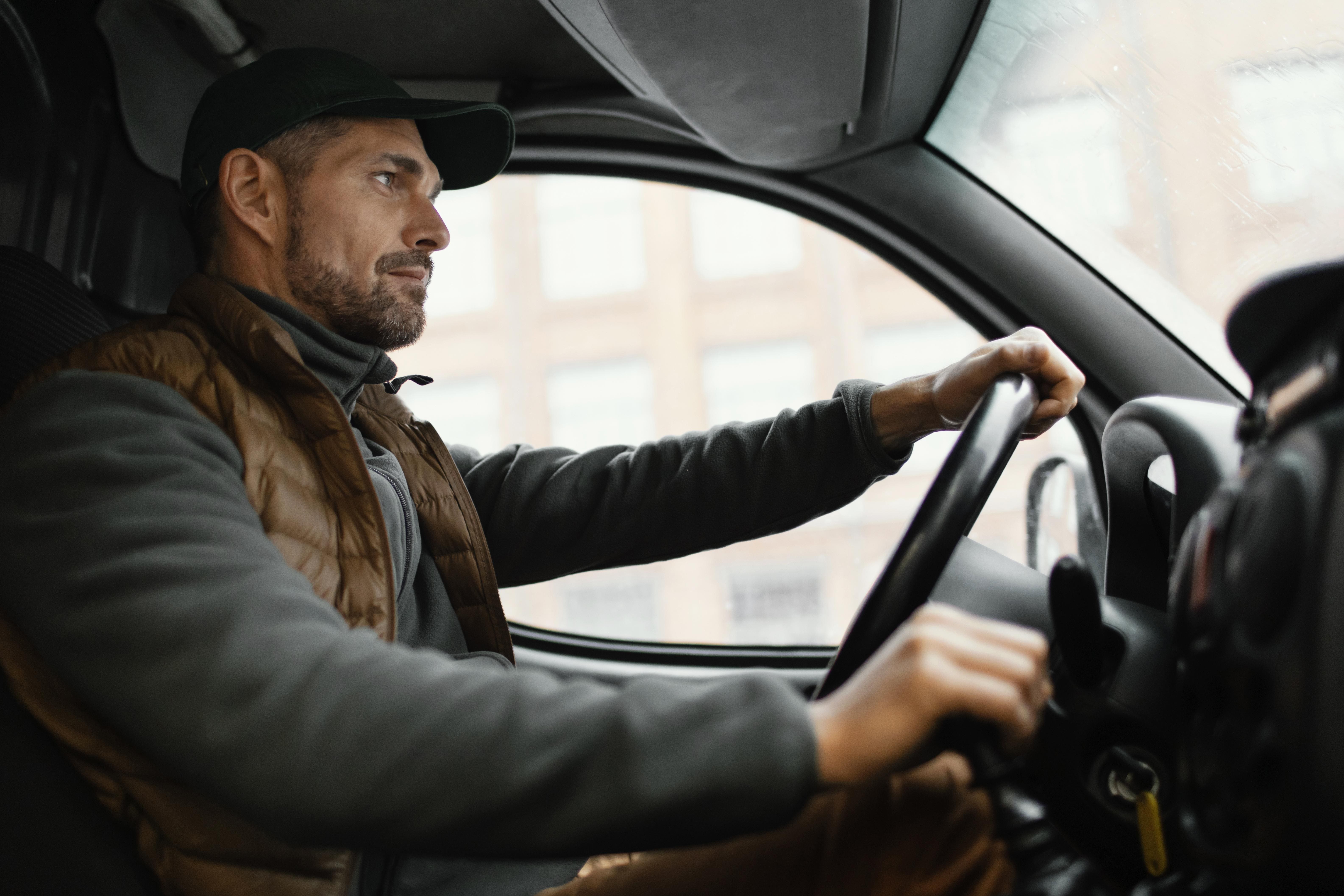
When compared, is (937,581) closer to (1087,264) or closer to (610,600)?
(1087,264)

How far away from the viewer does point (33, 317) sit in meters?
1.06

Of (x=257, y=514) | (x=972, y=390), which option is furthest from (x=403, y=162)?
(x=972, y=390)

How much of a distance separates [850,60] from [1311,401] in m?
0.98

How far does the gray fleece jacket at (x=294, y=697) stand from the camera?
21.7 inches

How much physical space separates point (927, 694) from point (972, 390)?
2.16 feet

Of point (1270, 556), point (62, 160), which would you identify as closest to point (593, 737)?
point (1270, 556)

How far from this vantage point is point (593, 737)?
1.83ft

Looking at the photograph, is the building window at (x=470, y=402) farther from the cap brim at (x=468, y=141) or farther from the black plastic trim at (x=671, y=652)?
the cap brim at (x=468, y=141)

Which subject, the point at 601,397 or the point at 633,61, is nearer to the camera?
the point at 633,61

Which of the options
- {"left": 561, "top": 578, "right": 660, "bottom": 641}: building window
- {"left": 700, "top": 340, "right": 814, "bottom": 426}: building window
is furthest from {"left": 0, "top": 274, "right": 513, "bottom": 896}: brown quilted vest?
{"left": 700, "top": 340, "right": 814, "bottom": 426}: building window

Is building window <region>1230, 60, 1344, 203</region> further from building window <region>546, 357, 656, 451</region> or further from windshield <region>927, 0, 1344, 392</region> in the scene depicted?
building window <region>546, 357, 656, 451</region>

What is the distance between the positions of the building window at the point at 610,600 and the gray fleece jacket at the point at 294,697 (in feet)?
20.4

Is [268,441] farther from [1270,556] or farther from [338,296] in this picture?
[1270,556]

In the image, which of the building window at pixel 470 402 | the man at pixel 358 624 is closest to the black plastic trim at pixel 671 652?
the man at pixel 358 624
